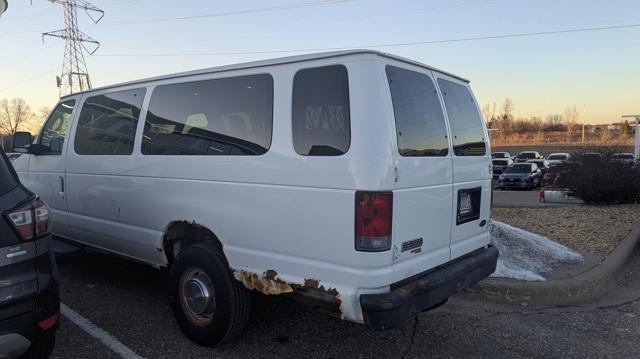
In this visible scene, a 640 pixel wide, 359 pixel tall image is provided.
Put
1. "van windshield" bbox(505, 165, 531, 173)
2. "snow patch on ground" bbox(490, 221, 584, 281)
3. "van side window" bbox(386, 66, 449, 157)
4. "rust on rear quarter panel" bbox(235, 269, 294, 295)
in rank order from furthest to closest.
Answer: "van windshield" bbox(505, 165, 531, 173) → "snow patch on ground" bbox(490, 221, 584, 281) → "rust on rear quarter panel" bbox(235, 269, 294, 295) → "van side window" bbox(386, 66, 449, 157)

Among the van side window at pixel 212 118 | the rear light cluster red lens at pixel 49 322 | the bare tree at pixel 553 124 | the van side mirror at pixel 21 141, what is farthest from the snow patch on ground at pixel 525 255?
the bare tree at pixel 553 124

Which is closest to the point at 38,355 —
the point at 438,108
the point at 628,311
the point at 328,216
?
the point at 328,216

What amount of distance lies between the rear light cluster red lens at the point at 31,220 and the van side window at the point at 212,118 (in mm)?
1220

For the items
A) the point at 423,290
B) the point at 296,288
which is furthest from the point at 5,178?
the point at 423,290

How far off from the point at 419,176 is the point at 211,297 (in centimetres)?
181

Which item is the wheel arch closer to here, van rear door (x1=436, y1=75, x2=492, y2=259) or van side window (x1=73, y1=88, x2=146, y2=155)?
van side window (x1=73, y1=88, x2=146, y2=155)

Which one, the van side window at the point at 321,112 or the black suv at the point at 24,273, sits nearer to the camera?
the black suv at the point at 24,273

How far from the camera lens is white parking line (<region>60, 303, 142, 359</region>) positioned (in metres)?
3.83

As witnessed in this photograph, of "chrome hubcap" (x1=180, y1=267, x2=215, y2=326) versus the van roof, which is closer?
the van roof

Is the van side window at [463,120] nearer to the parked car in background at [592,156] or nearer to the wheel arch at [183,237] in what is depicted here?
the wheel arch at [183,237]

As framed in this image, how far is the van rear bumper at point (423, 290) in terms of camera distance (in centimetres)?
306

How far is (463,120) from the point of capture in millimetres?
4242

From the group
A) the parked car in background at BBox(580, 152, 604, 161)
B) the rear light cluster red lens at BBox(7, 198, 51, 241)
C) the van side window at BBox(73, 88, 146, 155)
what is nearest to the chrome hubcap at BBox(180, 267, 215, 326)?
the rear light cluster red lens at BBox(7, 198, 51, 241)

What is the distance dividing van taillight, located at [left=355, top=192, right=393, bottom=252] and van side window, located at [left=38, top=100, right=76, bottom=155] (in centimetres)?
393
